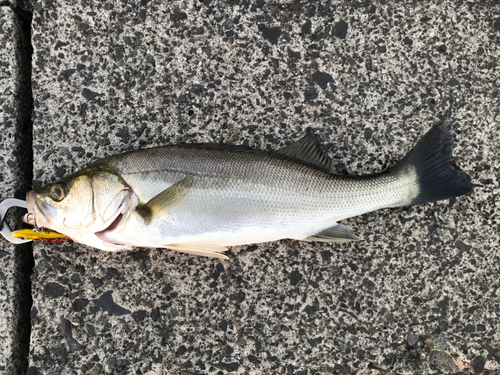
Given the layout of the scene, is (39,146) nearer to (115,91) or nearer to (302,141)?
(115,91)

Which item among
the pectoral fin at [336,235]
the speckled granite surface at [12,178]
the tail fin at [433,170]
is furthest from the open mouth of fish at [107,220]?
the tail fin at [433,170]

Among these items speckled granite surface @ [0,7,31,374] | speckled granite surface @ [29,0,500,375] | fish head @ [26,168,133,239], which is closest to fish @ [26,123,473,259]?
fish head @ [26,168,133,239]

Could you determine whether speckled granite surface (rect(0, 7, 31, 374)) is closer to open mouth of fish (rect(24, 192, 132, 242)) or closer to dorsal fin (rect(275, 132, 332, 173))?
open mouth of fish (rect(24, 192, 132, 242))

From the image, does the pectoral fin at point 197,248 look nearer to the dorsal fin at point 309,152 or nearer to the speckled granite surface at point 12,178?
the dorsal fin at point 309,152

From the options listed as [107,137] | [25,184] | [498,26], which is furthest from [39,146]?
[498,26]

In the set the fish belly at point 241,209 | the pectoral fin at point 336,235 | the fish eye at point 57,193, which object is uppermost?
the fish eye at point 57,193

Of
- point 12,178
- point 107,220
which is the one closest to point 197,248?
point 107,220
